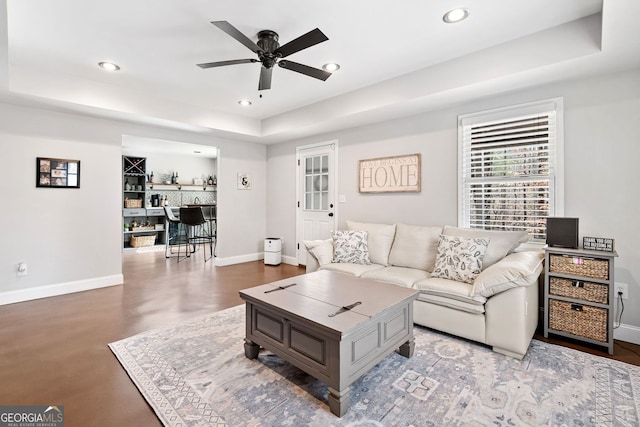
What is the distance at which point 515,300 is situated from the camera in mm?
2258

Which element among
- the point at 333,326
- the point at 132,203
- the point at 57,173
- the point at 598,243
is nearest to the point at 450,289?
the point at 598,243

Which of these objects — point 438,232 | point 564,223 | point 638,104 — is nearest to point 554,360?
point 564,223

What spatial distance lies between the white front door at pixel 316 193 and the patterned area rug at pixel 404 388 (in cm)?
281

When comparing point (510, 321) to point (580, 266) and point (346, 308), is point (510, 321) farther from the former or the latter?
point (346, 308)

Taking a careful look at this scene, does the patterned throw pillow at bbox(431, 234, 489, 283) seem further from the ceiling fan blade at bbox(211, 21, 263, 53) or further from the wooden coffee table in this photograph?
the ceiling fan blade at bbox(211, 21, 263, 53)

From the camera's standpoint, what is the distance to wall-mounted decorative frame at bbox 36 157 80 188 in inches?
145

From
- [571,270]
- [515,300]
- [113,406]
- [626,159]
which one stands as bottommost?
[113,406]

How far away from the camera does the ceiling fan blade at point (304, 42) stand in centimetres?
213

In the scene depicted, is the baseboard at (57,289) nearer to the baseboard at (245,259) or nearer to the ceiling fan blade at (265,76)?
the baseboard at (245,259)

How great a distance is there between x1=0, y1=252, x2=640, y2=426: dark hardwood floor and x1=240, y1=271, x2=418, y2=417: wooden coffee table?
0.82 meters

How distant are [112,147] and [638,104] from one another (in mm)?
5872

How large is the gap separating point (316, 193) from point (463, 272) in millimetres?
2935

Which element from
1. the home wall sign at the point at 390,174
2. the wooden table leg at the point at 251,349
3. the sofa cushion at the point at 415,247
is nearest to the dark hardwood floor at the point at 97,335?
the wooden table leg at the point at 251,349

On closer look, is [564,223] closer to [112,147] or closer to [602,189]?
[602,189]
